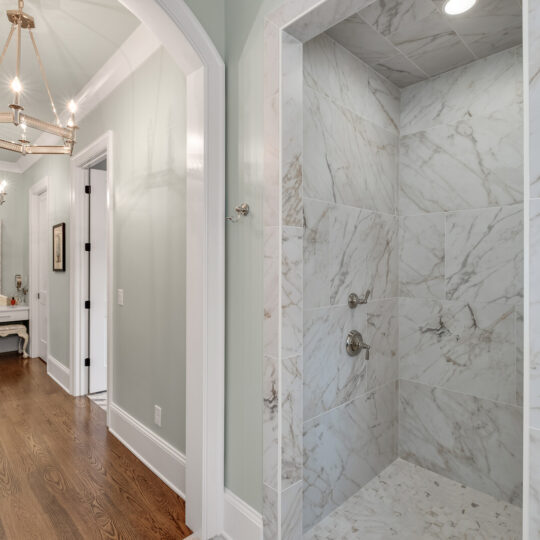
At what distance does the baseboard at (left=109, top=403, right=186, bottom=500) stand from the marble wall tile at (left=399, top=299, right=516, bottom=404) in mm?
1485

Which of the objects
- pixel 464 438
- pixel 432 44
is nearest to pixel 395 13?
pixel 432 44

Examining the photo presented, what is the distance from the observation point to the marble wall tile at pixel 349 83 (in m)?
1.80

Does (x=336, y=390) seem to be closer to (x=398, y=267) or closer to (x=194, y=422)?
(x=194, y=422)

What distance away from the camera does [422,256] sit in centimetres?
228

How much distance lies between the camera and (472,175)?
2.08 m

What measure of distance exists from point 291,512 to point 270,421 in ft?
1.23

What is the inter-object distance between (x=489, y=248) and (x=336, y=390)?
1.15m

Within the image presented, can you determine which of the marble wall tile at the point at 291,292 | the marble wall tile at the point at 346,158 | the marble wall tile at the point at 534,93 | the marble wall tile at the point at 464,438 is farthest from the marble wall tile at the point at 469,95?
the marble wall tile at the point at 464,438

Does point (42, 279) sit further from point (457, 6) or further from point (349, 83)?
point (457, 6)

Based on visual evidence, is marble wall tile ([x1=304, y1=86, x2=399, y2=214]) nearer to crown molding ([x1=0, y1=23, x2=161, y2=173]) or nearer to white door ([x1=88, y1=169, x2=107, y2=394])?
crown molding ([x1=0, y1=23, x2=161, y2=173])

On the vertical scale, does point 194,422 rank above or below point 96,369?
above

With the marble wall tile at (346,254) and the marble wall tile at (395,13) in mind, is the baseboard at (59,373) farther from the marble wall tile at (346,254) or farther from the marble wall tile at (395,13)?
the marble wall tile at (395,13)

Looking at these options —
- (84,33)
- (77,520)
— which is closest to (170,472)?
(77,520)

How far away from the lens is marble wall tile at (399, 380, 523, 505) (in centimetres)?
194
